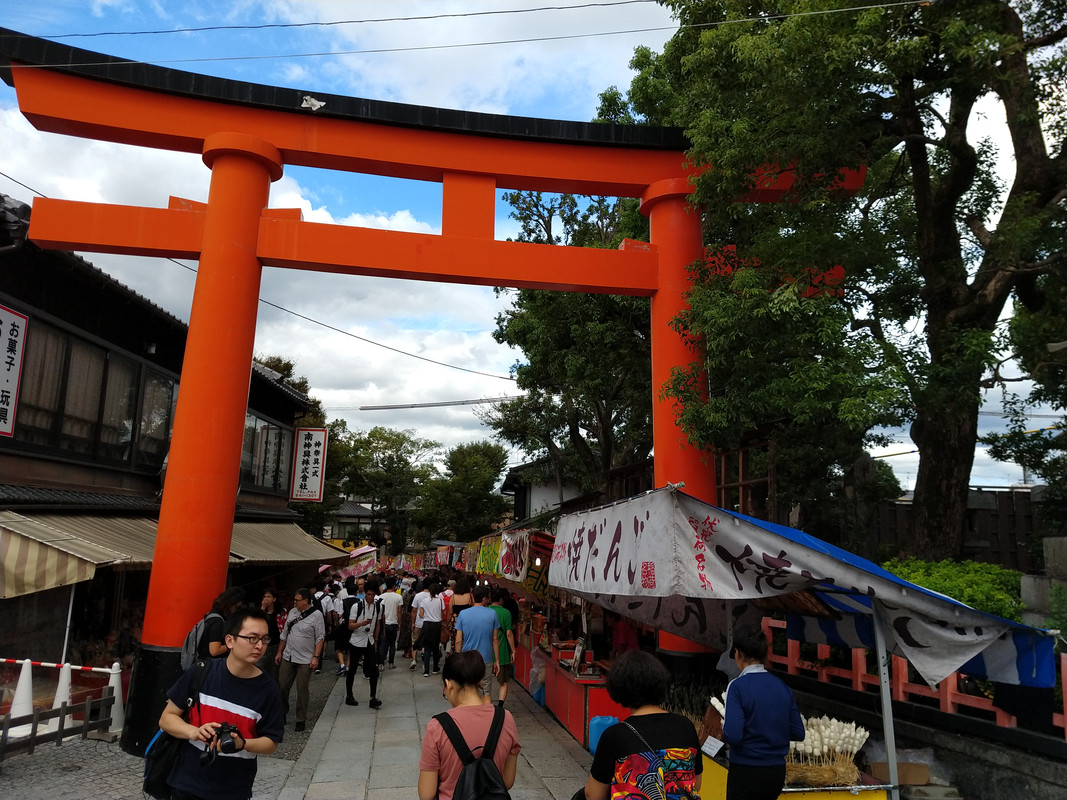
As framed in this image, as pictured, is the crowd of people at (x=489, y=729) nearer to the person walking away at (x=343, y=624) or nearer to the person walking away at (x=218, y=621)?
the person walking away at (x=218, y=621)

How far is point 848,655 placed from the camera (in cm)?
781

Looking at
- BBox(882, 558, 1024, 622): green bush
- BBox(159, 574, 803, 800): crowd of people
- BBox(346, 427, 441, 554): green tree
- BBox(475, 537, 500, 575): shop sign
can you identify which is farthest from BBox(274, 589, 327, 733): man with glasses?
BBox(346, 427, 441, 554): green tree

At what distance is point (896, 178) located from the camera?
33.3 feet

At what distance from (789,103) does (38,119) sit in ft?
29.6

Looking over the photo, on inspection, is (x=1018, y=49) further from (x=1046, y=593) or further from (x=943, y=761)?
(x=943, y=761)

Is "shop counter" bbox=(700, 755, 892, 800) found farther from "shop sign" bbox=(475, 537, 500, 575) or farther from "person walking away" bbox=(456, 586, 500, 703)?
"shop sign" bbox=(475, 537, 500, 575)

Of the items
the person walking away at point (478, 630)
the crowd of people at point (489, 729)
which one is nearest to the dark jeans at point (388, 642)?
the person walking away at point (478, 630)

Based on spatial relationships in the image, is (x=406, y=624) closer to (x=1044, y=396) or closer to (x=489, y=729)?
(x=1044, y=396)

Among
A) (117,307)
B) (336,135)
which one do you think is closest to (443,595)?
(117,307)

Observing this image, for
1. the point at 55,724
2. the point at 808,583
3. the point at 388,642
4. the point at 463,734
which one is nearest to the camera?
the point at 463,734

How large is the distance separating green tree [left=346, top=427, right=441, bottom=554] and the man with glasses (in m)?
32.4

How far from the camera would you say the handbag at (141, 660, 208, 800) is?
11.5ft

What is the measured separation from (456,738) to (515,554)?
9764 millimetres

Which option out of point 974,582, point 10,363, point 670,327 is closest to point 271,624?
point 10,363
